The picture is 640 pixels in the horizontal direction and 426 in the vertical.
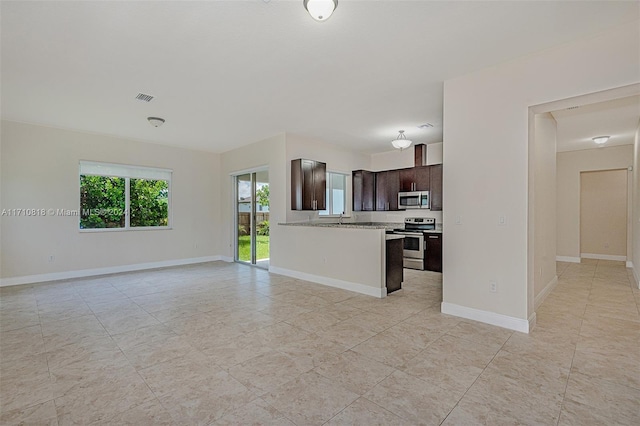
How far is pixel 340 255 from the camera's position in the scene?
4945 mm

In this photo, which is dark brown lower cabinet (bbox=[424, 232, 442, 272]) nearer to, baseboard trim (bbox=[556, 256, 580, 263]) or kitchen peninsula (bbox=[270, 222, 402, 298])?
kitchen peninsula (bbox=[270, 222, 402, 298])

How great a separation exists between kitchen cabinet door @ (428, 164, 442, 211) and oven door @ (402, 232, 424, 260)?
0.71 metres

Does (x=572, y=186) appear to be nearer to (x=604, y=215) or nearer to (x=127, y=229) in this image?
(x=604, y=215)

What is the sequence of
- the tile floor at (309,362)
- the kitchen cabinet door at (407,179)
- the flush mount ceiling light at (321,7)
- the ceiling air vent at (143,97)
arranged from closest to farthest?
the tile floor at (309,362), the flush mount ceiling light at (321,7), the ceiling air vent at (143,97), the kitchen cabinet door at (407,179)

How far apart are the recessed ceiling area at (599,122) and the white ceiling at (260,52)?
6.14 ft

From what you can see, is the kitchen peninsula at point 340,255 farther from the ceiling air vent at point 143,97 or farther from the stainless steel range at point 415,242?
the ceiling air vent at point 143,97

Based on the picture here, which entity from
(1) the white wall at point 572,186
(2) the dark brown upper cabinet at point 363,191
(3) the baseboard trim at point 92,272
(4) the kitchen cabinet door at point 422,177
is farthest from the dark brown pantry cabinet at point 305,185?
(1) the white wall at point 572,186

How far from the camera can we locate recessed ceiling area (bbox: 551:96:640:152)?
13.8ft

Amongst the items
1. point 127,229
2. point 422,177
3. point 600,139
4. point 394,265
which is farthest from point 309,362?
point 600,139

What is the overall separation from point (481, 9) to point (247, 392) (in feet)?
10.9

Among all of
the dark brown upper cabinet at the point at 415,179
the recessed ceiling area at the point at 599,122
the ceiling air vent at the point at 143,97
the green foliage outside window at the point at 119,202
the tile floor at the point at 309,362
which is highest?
the ceiling air vent at the point at 143,97

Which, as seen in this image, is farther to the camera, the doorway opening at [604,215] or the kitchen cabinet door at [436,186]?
the doorway opening at [604,215]

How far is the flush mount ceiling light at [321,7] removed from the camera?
2.09 meters

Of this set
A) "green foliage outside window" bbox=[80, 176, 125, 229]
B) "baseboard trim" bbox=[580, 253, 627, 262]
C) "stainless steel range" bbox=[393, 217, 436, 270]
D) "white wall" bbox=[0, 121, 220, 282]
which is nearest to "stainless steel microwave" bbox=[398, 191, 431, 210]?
"stainless steel range" bbox=[393, 217, 436, 270]
